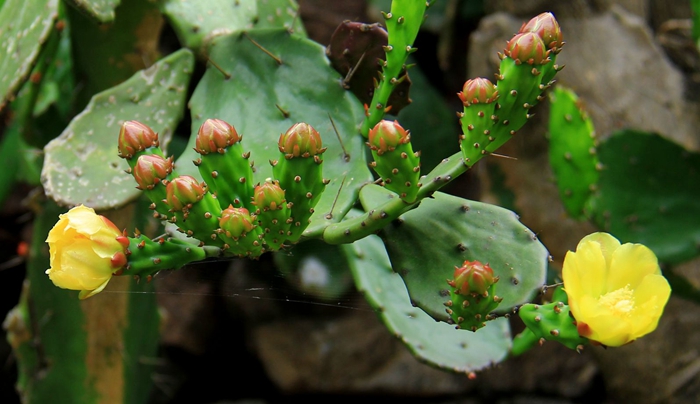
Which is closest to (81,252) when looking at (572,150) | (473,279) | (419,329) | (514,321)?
(473,279)

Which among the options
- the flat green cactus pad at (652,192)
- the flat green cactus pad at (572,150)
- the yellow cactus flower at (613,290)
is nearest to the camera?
the yellow cactus flower at (613,290)

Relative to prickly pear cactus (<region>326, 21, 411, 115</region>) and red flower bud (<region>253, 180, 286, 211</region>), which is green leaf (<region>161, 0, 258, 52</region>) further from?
red flower bud (<region>253, 180, 286, 211</region>)

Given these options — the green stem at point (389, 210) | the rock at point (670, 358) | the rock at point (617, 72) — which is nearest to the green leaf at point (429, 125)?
the rock at point (617, 72)

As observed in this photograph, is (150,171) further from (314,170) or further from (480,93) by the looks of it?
(480,93)

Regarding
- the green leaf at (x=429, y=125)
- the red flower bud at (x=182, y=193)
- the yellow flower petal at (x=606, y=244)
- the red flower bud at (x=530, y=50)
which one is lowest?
the green leaf at (x=429, y=125)

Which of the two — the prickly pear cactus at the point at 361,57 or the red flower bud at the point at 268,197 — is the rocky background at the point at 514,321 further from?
the red flower bud at the point at 268,197

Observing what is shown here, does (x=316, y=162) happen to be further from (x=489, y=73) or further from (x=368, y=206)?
(x=489, y=73)
